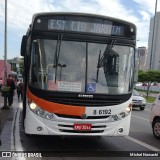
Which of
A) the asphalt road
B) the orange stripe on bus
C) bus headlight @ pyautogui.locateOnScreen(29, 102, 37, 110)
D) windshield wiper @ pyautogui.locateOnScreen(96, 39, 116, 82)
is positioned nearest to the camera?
the orange stripe on bus

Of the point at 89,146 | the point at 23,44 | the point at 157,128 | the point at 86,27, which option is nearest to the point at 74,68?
the point at 86,27

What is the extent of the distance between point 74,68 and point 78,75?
18cm

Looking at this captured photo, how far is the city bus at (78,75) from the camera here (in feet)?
25.9

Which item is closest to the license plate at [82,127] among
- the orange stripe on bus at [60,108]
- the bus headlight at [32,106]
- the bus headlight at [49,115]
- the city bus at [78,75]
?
the city bus at [78,75]

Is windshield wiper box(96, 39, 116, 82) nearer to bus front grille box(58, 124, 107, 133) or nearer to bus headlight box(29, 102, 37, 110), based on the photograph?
bus front grille box(58, 124, 107, 133)

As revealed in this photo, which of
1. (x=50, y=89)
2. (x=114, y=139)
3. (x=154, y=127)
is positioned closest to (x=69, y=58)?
(x=50, y=89)

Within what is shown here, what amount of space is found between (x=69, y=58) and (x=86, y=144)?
2.49 meters

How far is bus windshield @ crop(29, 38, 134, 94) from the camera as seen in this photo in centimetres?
808

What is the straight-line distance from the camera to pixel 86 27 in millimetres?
8469

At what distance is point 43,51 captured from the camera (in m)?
8.18

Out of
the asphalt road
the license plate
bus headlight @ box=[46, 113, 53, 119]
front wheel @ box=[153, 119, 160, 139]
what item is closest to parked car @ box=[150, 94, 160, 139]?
front wheel @ box=[153, 119, 160, 139]

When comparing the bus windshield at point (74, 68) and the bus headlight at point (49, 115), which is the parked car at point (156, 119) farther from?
the bus headlight at point (49, 115)

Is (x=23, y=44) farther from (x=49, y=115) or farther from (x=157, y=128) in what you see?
(x=157, y=128)

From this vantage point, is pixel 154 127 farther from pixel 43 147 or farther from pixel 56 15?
pixel 56 15
